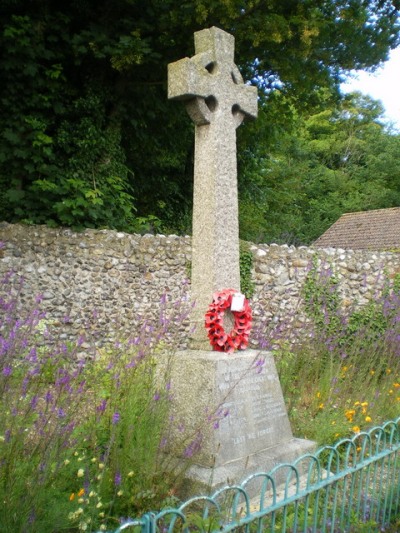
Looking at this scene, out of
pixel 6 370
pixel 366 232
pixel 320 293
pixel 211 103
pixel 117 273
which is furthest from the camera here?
pixel 366 232

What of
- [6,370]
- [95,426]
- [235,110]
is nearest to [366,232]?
[235,110]

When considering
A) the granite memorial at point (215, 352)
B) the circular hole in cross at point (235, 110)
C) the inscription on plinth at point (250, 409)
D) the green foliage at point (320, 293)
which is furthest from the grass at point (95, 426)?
the green foliage at point (320, 293)

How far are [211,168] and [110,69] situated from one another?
21.1ft

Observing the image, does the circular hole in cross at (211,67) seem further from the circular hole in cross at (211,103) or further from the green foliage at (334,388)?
the green foliage at (334,388)

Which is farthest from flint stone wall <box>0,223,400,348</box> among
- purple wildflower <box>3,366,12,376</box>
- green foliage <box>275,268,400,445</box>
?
purple wildflower <box>3,366,12,376</box>

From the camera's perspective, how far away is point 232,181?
15.7ft

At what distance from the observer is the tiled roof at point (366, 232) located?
64.4 ft

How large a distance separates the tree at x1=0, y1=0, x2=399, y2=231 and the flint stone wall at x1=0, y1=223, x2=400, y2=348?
0.43m

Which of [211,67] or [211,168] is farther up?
[211,67]

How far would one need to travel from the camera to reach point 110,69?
10133 mm

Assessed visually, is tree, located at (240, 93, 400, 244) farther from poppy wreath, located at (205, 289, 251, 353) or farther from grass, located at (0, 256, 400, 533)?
poppy wreath, located at (205, 289, 251, 353)

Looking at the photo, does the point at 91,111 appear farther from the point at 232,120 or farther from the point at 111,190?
the point at 232,120

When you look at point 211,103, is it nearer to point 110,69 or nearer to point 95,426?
point 95,426

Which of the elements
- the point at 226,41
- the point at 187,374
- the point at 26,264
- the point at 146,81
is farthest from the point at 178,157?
the point at 187,374
